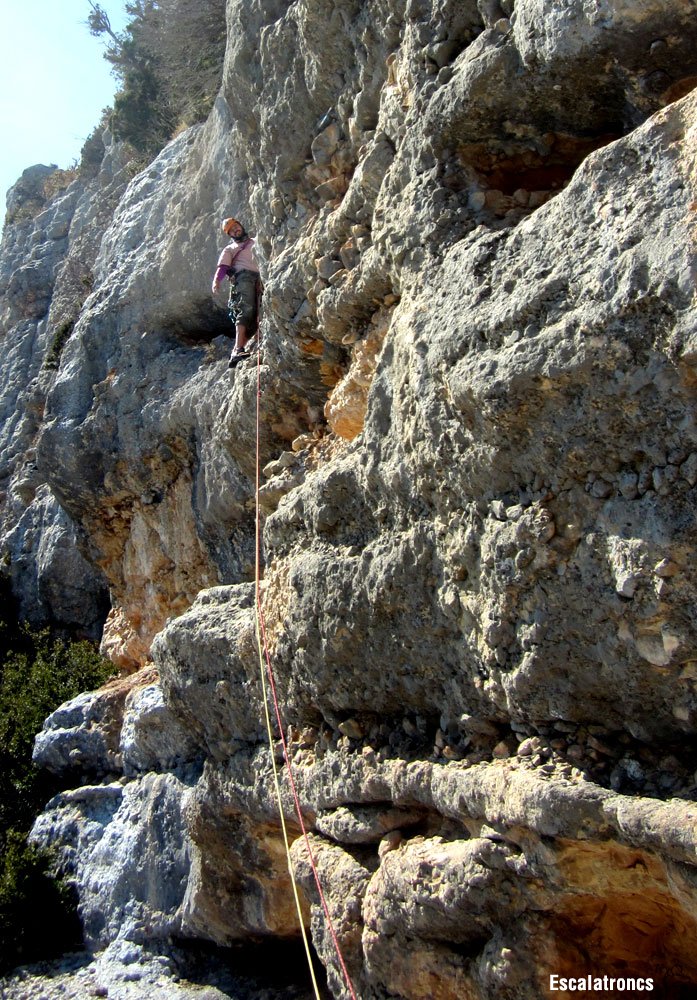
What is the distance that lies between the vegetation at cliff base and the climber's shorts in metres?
5.32

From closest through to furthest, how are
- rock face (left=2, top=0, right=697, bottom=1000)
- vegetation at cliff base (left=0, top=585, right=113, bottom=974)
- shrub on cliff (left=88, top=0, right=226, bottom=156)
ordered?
rock face (left=2, top=0, right=697, bottom=1000) < vegetation at cliff base (left=0, top=585, right=113, bottom=974) < shrub on cliff (left=88, top=0, right=226, bottom=156)

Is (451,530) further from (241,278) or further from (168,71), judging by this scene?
(168,71)

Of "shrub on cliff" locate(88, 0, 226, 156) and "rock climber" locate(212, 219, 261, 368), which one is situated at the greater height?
"shrub on cliff" locate(88, 0, 226, 156)

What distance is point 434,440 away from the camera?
15.3 feet

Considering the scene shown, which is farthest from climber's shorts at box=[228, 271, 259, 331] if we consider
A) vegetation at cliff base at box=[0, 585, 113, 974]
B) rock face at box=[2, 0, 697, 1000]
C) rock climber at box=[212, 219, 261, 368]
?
vegetation at cliff base at box=[0, 585, 113, 974]

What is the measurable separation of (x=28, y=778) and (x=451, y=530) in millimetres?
7435

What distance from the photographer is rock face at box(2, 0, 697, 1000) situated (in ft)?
12.2

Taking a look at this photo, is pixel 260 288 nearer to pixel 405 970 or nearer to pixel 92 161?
pixel 405 970

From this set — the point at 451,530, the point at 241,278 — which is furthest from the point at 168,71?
the point at 451,530

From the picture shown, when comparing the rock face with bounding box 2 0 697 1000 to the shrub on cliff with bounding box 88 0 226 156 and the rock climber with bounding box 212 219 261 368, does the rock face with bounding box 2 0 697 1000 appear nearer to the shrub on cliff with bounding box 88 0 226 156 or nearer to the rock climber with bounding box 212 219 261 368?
A: the rock climber with bounding box 212 219 261 368

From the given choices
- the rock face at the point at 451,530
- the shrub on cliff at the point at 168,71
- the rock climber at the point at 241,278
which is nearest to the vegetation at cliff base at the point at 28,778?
the rock face at the point at 451,530

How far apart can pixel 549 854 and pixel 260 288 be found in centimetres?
599

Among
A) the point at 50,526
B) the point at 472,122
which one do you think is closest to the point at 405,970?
the point at 472,122

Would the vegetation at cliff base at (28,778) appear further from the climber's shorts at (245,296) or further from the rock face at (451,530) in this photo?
the climber's shorts at (245,296)
